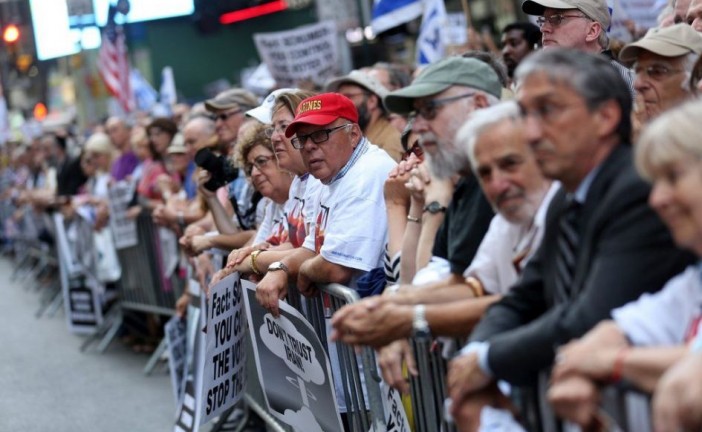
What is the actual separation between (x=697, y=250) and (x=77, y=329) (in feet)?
38.2

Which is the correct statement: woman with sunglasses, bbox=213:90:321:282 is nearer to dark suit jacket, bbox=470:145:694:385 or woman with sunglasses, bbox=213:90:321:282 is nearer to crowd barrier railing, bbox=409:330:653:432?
crowd barrier railing, bbox=409:330:653:432

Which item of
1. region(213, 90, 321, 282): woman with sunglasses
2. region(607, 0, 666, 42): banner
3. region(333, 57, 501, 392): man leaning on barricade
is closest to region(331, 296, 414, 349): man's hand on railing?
region(333, 57, 501, 392): man leaning on barricade

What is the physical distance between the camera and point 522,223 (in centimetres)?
427

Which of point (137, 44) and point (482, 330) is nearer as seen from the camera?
point (482, 330)

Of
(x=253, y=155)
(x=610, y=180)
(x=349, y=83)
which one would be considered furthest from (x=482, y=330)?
(x=349, y=83)

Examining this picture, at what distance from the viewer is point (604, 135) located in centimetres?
373

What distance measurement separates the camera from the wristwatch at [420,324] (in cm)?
440

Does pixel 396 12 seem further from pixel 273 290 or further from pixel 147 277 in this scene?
→ pixel 273 290

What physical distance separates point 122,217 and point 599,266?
32.4 feet

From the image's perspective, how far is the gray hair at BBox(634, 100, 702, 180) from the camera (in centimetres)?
313

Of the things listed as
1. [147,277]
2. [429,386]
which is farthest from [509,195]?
[147,277]

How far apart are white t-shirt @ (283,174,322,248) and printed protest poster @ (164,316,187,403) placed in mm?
2181

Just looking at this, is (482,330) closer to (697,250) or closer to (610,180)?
(610,180)

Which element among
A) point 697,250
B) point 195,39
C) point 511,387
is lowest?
A: point 195,39
